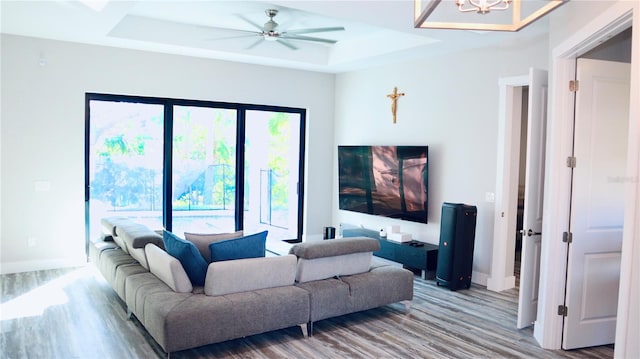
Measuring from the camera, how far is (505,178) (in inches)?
219

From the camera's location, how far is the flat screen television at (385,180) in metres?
6.40

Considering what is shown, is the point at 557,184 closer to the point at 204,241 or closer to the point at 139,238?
the point at 204,241

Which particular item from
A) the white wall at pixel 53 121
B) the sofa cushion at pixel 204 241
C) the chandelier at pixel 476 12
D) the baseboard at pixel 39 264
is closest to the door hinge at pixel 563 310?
the chandelier at pixel 476 12

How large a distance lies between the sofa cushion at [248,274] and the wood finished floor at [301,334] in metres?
0.48

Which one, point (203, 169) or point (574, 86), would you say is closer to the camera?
point (574, 86)

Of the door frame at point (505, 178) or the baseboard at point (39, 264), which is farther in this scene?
the baseboard at point (39, 264)

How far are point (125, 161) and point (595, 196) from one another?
569 centimetres

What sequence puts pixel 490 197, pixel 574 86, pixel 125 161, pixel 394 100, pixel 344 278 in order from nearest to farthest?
pixel 574 86 → pixel 344 278 → pixel 490 197 → pixel 125 161 → pixel 394 100

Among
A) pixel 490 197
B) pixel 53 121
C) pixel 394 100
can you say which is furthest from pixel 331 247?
pixel 53 121

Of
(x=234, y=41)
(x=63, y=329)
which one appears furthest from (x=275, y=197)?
(x=63, y=329)

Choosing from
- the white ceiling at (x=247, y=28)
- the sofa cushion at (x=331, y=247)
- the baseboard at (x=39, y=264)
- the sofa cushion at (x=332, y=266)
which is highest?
the white ceiling at (x=247, y=28)

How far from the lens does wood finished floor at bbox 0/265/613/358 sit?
373 cm

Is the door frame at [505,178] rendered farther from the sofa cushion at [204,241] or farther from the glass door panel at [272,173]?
the glass door panel at [272,173]

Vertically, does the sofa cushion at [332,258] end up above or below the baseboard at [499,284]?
above
